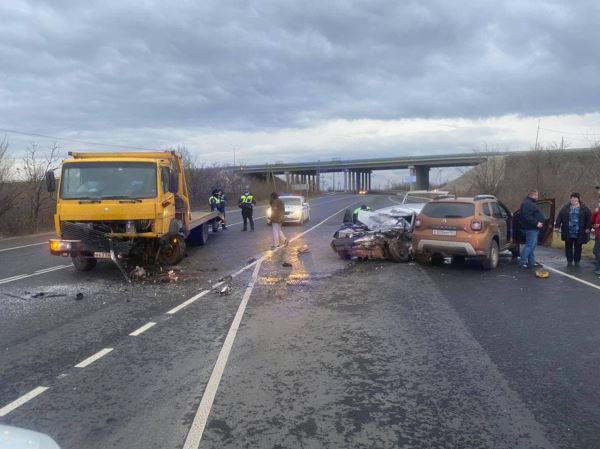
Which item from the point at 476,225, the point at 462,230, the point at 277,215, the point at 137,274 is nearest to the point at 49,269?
the point at 137,274

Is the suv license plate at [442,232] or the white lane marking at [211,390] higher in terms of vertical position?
the suv license plate at [442,232]

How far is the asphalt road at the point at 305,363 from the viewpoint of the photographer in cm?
375

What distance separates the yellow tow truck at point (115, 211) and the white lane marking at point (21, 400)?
5.76 m

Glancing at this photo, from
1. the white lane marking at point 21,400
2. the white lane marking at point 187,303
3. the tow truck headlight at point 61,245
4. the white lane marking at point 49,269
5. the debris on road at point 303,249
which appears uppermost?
the tow truck headlight at point 61,245

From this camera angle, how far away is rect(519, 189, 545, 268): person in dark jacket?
36.3 feet

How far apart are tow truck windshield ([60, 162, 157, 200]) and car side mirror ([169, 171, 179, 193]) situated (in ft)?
2.70

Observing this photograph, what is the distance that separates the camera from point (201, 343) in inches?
231

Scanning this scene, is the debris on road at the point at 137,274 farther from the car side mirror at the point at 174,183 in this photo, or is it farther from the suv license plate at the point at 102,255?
the car side mirror at the point at 174,183

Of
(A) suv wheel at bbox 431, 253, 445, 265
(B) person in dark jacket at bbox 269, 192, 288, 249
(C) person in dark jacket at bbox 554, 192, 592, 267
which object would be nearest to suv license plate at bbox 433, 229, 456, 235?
(A) suv wheel at bbox 431, 253, 445, 265

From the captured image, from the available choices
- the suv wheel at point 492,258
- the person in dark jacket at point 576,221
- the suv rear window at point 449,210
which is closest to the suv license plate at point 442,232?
the suv rear window at point 449,210

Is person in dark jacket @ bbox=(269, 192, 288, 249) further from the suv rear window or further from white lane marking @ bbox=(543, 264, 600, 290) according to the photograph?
white lane marking @ bbox=(543, 264, 600, 290)

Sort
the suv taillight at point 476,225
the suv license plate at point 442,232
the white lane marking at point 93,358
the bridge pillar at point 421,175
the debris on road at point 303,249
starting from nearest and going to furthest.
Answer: the white lane marking at point 93,358 < the suv taillight at point 476,225 < the suv license plate at point 442,232 < the debris on road at point 303,249 < the bridge pillar at point 421,175

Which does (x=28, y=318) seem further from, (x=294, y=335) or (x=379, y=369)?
(x=379, y=369)

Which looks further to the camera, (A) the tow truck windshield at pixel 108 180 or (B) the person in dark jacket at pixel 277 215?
(B) the person in dark jacket at pixel 277 215
